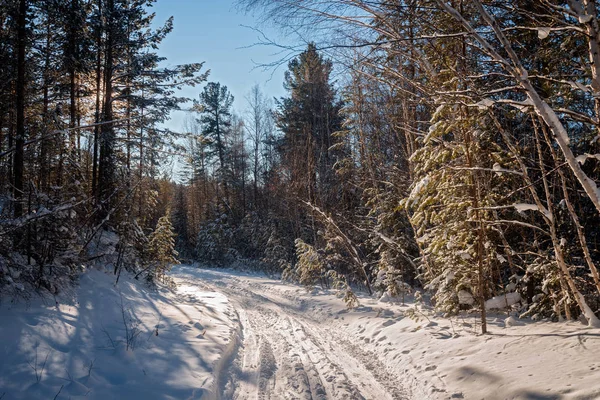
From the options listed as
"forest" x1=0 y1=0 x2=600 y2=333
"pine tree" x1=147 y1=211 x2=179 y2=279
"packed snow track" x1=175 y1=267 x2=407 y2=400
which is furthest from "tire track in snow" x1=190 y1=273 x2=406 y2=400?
"pine tree" x1=147 y1=211 x2=179 y2=279

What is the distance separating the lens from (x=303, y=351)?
6.81m

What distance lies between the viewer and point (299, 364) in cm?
600

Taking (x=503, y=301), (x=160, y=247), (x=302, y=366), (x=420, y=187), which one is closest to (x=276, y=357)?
(x=302, y=366)

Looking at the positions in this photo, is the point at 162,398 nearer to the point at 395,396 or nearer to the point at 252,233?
the point at 395,396

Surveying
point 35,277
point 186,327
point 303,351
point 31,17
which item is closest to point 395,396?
point 303,351

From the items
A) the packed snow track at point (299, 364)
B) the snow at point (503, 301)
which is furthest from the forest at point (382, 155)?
the packed snow track at point (299, 364)

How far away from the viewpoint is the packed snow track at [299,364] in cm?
491

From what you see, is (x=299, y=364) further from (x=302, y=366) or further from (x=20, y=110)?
(x=20, y=110)

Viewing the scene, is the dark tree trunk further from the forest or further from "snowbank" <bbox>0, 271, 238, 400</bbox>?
"snowbank" <bbox>0, 271, 238, 400</bbox>

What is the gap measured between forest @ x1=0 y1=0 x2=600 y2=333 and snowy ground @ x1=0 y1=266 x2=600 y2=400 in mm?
756

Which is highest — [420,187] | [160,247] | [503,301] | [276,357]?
[420,187]

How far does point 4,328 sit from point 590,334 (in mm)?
8288

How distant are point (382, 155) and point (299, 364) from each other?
Result: 933 cm

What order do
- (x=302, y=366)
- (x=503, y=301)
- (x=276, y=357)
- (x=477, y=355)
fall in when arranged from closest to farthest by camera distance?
(x=477, y=355) < (x=302, y=366) < (x=276, y=357) < (x=503, y=301)
